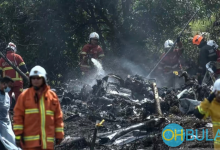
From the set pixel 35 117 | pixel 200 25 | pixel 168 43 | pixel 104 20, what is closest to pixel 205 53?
pixel 168 43

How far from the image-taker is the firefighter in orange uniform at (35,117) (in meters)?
5.29

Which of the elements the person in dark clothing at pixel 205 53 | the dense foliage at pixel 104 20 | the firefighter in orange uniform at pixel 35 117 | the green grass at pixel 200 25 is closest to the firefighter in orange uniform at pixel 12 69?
the dense foliage at pixel 104 20

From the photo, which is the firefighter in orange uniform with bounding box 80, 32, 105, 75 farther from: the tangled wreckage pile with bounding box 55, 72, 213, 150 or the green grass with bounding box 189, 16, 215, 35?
the green grass with bounding box 189, 16, 215, 35

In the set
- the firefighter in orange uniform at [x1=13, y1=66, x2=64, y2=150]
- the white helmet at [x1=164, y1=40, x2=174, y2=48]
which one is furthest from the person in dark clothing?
the firefighter in orange uniform at [x1=13, y1=66, x2=64, y2=150]

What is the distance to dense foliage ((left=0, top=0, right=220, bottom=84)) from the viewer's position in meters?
15.0

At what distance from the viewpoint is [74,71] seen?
1562cm

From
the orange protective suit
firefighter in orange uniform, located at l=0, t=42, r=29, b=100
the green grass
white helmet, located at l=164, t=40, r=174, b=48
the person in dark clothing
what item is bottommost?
the orange protective suit

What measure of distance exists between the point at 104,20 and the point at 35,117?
10876mm

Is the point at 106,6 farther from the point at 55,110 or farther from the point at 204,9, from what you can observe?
the point at 55,110

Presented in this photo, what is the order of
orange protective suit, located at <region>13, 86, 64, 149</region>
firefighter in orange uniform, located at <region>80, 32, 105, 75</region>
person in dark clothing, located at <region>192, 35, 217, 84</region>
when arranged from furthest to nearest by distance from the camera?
firefighter in orange uniform, located at <region>80, 32, 105, 75</region> → person in dark clothing, located at <region>192, 35, 217, 84</region> → orange protective suit, located at <region>13, 86, 64, 149</region>

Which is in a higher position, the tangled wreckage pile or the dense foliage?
the dense foliage

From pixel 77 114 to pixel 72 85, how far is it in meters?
3.56

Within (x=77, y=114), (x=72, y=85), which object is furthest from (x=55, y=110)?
(x=72, y=85)

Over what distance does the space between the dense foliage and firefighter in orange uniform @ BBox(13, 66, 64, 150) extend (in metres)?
9.82
